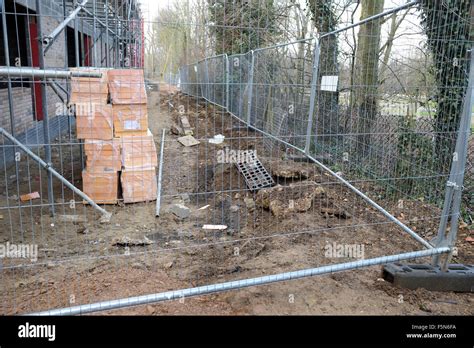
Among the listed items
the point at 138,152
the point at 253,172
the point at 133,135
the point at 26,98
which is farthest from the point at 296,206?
the point at 26,98

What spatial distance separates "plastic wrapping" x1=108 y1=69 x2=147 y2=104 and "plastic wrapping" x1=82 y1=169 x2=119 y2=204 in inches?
52.0

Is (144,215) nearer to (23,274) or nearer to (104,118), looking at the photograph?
(104,118)

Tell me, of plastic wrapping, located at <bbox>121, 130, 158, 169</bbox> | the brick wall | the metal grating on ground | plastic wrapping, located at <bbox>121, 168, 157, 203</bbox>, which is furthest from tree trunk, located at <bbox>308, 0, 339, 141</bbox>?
the brick wall

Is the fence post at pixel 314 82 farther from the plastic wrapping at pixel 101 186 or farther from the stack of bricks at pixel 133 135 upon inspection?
the plastic wrapping at pixel 101 186

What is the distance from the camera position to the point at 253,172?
7.15 meters

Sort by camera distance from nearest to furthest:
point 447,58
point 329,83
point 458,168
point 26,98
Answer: point 458,168, point 447,58, point 329,83, point 26,98

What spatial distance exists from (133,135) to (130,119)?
12.0 inches

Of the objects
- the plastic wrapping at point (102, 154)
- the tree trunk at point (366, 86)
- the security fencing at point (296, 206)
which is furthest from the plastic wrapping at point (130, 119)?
the tree trunk at point (366, 86)

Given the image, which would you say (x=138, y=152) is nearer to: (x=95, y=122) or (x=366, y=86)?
(x=95, y=122)

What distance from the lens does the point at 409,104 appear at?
5.00 m

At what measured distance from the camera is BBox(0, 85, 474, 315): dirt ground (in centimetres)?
339

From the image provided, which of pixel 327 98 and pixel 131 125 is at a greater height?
pixel 327 98

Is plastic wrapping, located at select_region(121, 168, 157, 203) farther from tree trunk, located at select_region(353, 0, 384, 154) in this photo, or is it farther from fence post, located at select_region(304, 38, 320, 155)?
tree trunk, located at select_region(353, 0, 384, 154)
